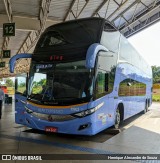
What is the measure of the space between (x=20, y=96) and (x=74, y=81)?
2168 millimetres

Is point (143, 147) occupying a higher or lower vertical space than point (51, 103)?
lower

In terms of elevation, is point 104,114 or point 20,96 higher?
point 20,96

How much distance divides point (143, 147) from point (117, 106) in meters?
2.31

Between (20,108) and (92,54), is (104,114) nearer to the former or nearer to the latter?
(92,54)

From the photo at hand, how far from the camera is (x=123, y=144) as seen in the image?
7.69 m

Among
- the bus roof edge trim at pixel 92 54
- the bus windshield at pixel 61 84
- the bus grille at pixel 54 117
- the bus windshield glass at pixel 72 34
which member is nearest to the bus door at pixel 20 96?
the bus windshield at pixel 61 84

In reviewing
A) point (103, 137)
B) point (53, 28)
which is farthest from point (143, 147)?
point (53, 28)

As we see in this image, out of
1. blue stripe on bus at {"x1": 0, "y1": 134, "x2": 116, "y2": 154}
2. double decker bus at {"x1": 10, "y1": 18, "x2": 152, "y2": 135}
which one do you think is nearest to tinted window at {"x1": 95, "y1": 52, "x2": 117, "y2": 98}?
double decker bus at {"x1": 10, "y1": 18, "x2": 152, "y2": 135}

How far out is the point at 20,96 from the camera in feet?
29.2

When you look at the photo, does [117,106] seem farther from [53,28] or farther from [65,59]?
[53,28]

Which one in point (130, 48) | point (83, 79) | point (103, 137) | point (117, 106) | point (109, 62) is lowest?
point (103, 137)

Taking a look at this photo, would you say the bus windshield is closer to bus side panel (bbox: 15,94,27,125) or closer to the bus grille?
the bus grille

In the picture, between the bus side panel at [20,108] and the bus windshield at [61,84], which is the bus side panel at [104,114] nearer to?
the bus windshield at [61,84]

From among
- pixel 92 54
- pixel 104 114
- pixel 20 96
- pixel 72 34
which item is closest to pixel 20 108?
pixel 20 96
